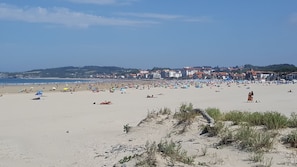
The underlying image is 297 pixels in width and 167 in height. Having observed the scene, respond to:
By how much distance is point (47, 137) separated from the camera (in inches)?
A: 434

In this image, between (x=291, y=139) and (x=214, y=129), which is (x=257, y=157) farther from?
(x=214, y=129)

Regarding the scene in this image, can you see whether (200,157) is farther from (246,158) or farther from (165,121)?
(165,121)

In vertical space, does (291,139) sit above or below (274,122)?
below

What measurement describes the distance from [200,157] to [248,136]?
3.52 ft

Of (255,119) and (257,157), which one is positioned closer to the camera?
(257,157)

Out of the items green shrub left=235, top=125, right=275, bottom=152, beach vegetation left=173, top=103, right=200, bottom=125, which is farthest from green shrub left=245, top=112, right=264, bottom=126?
beach vegetation left=173, top=103, right=200, bottom=125

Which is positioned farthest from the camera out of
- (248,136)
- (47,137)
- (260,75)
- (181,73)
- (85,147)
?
(181,73)

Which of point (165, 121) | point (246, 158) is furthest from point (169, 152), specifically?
point (165, 121)

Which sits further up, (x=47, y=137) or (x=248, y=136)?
(x=248, y=136)

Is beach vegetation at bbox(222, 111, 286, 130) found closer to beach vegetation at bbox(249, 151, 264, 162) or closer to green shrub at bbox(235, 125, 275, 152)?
green shrub at bbox(235, 125, 275, 152)

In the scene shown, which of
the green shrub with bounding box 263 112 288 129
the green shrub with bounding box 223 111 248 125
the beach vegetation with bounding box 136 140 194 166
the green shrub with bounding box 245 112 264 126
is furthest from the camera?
the green shrub with bounding box 223 111 248 125

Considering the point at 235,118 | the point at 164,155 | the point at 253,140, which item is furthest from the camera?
the point at 235,118

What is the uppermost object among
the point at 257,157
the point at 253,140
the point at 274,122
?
the point at 274,122

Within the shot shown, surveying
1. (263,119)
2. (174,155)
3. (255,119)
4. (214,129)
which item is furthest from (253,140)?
(255,119)
